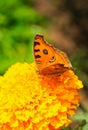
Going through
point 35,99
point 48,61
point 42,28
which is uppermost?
point 42,28

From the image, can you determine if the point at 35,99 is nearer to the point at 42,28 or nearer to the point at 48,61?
the point at 48,61

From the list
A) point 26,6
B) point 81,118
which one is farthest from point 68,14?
point 81,118

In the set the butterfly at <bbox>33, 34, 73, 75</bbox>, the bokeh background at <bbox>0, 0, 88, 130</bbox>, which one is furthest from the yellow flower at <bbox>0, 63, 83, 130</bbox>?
the bokeh background at <bbox>0, 0, 88, 130</bbox>

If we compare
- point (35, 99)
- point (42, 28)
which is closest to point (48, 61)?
point (35, 99)

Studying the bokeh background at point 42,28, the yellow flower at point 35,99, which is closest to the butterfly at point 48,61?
the yellow flower at point 35,99

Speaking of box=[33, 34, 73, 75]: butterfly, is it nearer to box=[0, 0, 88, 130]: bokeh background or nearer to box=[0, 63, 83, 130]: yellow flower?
box=[0, 63, 83, 130]: yellow flower

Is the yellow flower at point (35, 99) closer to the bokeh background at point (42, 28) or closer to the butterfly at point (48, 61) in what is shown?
the butterfly at point (48, 61)

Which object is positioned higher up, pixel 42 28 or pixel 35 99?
pixel 42 28
